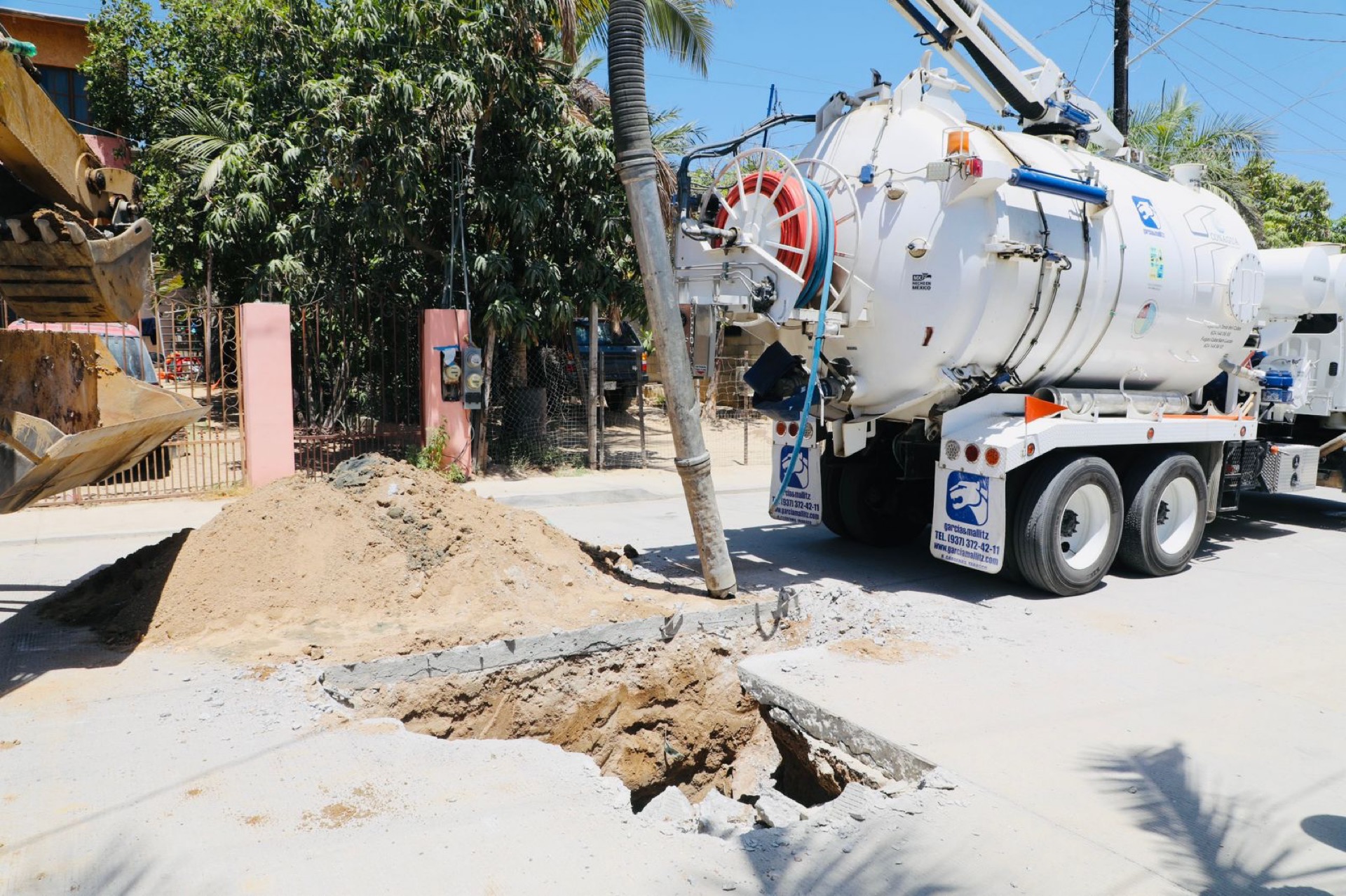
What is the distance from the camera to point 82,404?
20.0 feet

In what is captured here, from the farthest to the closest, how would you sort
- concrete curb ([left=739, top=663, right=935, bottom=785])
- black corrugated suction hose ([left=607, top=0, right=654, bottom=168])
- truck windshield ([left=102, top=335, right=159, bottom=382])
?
truck windshield ([left=102, top=335, right=159, bottom=382]) → black corrugated suction hose ([left=607, top=0, right=654, bottom=168]) → concrete curb ([left=739, top=663, right=935, bottom=785])

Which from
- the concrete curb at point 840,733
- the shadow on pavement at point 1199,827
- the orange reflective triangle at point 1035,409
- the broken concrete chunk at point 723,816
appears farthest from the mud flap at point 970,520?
the broken concrete chunk at point 723,816

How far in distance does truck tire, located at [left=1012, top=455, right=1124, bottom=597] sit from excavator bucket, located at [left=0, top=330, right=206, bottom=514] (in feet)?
19.4

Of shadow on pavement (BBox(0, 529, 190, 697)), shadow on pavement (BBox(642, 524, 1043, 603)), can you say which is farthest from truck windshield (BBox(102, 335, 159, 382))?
shadow on pavement (BBox(642, 524, 1043, 603))

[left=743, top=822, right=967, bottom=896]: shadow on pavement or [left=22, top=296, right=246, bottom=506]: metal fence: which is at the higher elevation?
[left=22, top=296, right=246, bottom=506]: metal fence

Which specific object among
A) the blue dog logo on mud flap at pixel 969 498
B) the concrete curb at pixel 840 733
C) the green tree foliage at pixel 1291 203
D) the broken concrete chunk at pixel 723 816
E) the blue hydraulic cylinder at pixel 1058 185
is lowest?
the broken concrete chunk at pixel 723 816

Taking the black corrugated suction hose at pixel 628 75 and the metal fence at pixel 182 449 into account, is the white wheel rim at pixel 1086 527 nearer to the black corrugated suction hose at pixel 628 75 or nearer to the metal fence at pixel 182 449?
the black corrugated suction hose at pixel 628 75

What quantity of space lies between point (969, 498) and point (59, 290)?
230 inches

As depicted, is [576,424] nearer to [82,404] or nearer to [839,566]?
[839,566]

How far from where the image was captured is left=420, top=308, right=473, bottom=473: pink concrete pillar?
1268 centimetres

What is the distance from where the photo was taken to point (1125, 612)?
281 inches

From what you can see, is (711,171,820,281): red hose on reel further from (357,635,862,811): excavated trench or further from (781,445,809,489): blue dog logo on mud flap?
(357,635,862,811): excavated trench

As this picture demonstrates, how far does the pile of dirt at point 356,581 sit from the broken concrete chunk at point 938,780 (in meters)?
2.22

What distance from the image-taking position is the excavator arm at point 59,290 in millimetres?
4551
